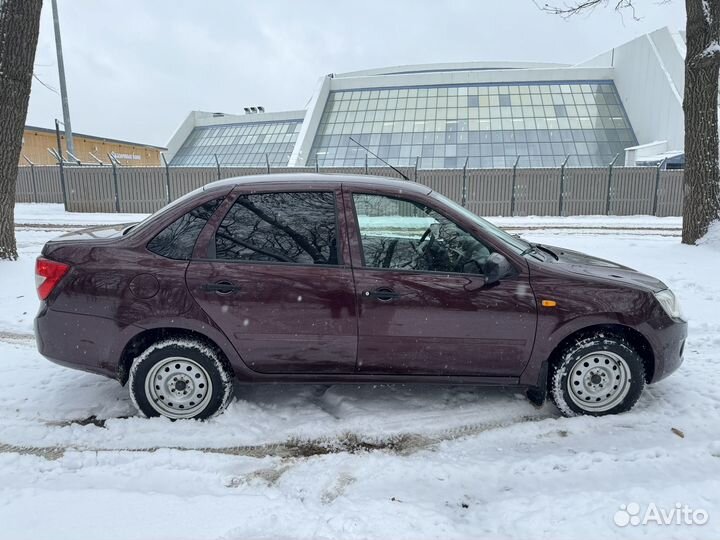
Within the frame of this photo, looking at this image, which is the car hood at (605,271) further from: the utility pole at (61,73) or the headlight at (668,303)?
the utility pole at (61,73)

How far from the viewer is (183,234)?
341 centimetres

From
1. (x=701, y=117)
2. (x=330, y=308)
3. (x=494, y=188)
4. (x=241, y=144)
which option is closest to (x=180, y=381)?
(x=330, y=308)

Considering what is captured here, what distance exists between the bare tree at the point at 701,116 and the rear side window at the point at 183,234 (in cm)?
932

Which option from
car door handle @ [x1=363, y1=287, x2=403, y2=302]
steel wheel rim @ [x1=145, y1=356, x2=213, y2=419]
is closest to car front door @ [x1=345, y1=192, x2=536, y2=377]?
car door handle @ [x1=363, y1=287, x2=403, y2=302]

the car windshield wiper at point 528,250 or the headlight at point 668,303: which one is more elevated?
the car windshield wiper at point 528,250

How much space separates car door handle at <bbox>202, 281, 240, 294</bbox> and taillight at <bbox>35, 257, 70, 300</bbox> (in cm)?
101

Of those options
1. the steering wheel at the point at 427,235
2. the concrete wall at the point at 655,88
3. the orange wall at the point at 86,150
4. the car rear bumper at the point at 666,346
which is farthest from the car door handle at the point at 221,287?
the concrete wall at the point at 655,88

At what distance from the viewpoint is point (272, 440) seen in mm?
3244

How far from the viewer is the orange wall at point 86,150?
28266mm

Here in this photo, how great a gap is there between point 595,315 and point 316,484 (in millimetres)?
2163

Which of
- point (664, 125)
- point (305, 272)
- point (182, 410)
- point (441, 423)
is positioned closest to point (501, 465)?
point (441, 423)

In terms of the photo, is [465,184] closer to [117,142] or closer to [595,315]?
[595,315]

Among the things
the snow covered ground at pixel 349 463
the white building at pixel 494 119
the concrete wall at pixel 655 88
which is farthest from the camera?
the white building at pixel 494 119

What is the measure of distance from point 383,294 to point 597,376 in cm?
165
